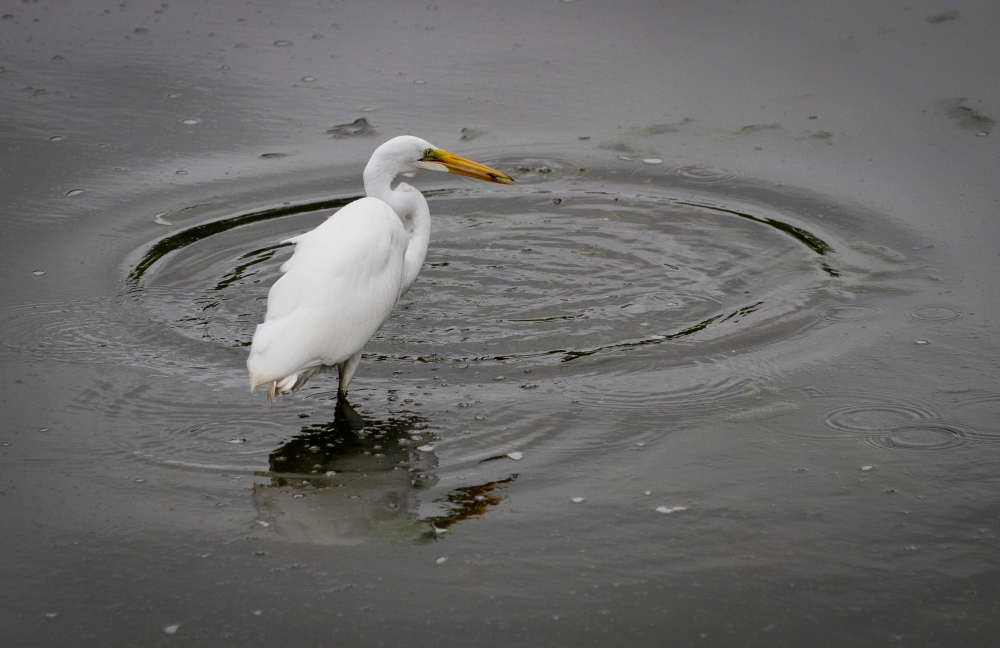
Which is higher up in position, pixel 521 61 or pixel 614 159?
pixel 521 61

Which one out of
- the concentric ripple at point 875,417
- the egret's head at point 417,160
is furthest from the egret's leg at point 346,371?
the concentric ripple at point 875,417

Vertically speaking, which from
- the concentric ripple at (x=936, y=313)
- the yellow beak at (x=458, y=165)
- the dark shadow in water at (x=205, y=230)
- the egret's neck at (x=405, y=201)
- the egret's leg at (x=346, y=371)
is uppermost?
the yellow beak at (x=458, y=165)

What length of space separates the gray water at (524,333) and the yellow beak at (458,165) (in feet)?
1.56

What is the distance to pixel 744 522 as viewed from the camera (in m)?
3.49

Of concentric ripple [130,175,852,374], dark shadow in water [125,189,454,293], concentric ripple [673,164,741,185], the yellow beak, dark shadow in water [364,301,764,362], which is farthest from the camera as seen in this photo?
concentric ripple [673,164,741,185]

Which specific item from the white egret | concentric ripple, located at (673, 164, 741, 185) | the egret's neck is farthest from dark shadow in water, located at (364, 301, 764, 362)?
concentric ripple, located at (673, 164, 741, 185)

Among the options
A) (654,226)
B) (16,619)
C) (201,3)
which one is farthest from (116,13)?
(16,619)

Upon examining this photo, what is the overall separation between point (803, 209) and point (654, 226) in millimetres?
865

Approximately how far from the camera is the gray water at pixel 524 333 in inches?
126

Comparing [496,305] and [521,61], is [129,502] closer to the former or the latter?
[496,305]

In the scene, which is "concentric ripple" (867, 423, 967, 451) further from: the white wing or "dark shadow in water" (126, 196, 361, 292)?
"dark shadow in water" (126, 196, 361, 292)

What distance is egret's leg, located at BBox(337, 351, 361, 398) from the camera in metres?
4.25

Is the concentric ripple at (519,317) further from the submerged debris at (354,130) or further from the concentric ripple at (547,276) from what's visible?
the submerged debris at (354,130)

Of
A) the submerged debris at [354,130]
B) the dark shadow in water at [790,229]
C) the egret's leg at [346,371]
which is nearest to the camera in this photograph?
the egret's leg at [346,371]
